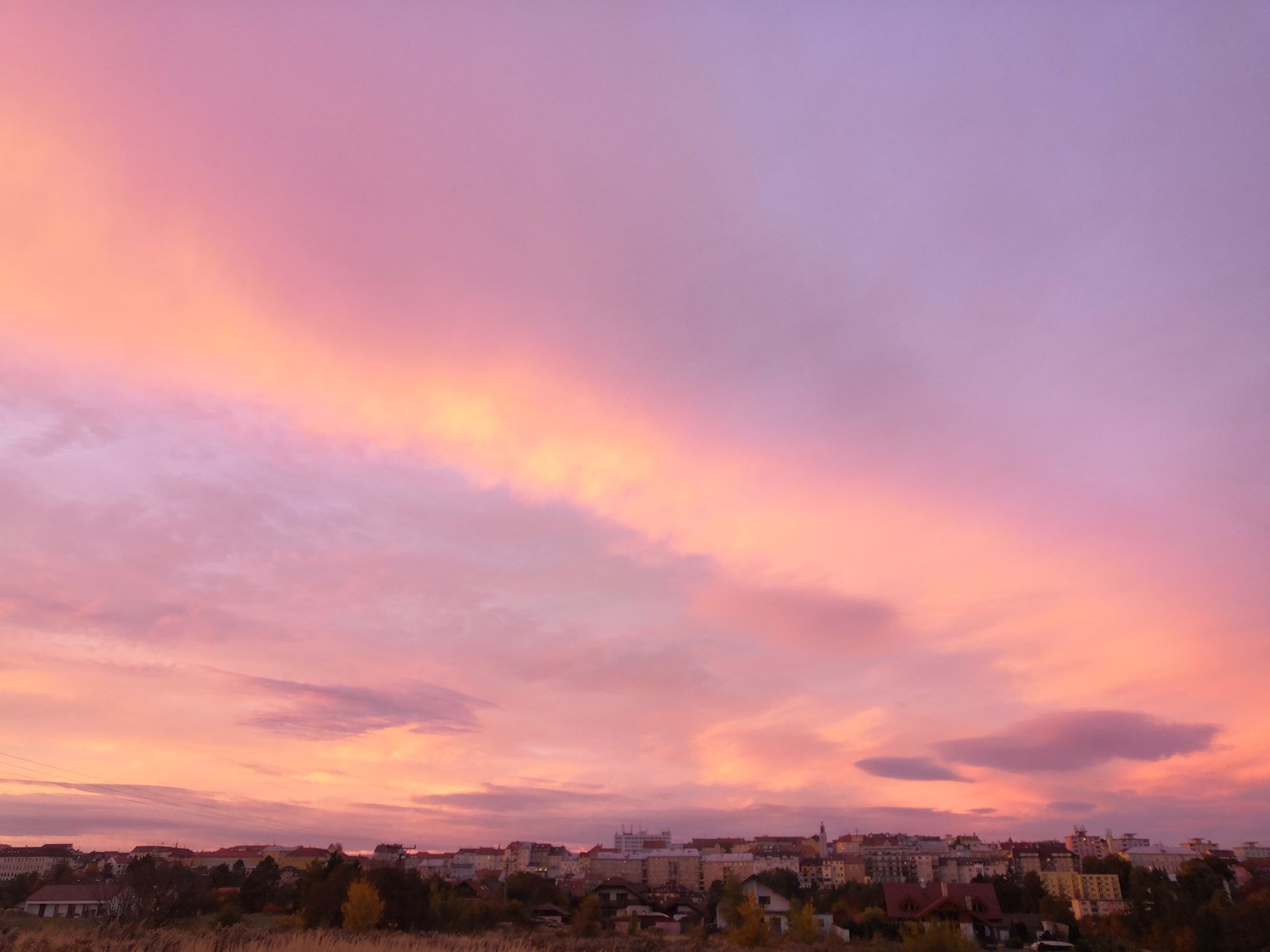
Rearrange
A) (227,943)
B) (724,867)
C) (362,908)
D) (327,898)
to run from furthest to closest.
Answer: (724,867) < (327,898) < (362,908) < (227,943)

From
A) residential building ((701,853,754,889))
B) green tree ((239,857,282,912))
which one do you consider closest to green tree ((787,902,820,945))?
green tree ((239,857,282,912))

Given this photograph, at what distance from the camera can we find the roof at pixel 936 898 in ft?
233

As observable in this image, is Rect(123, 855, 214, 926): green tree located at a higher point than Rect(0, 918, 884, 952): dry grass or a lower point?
lower

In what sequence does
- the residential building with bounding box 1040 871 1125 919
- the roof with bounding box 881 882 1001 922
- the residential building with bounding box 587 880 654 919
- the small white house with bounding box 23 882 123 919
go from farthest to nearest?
the residential building with bounding box 1040 871 1125 919
the residential building with bounding box 587 880 654 919
the small white house with bounding box 23 882 123 919
the roof with bounding box 881 882 1001 922

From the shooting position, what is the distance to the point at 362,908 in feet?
159

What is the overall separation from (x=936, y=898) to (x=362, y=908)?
52.3 m

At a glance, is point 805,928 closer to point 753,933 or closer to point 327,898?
point 753,933

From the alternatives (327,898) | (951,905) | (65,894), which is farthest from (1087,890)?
(65,894)

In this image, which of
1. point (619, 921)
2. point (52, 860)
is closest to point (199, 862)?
point (52, 860)

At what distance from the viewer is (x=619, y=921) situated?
7250cm

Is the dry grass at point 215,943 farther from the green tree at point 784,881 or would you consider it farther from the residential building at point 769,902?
the green tree at point 784,881

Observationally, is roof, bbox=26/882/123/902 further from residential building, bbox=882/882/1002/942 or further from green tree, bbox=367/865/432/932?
residential building, bbox=882/882/1002/942

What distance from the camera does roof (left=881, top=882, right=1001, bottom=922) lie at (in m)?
71.1

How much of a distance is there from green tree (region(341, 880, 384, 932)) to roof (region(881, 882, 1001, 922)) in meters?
46.4
